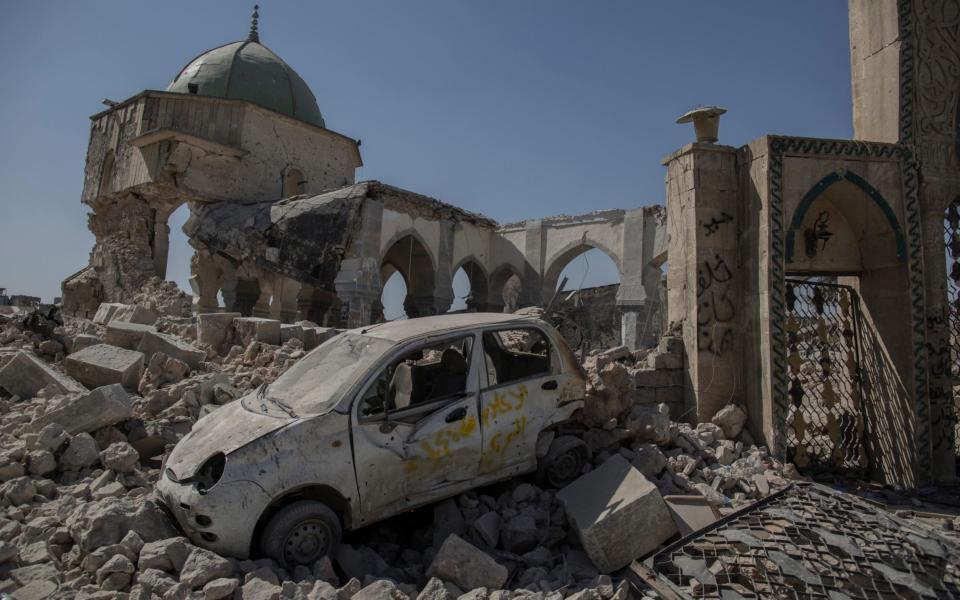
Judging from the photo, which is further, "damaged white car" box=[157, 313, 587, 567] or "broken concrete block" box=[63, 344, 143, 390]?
"broken concrete block" box=[63, 344, 143, 390]

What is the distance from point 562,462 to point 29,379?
5.59 meters

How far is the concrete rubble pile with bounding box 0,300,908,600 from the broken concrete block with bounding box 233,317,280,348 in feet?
3.81

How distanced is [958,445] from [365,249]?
11701 mm

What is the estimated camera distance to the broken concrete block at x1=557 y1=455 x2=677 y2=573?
345 centimetres

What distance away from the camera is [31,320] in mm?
7805

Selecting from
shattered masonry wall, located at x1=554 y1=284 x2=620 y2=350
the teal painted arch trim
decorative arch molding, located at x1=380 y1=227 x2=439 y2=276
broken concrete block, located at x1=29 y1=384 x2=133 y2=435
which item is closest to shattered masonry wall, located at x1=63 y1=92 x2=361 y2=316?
decorative arch molding, located at x1=380 y1=227 x2=439 y2=276

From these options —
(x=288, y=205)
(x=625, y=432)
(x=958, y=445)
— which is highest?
(x=288, y=205)

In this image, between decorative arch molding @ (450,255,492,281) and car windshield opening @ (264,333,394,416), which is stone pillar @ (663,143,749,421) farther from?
decorative arch molding @ (450,255,492,281)

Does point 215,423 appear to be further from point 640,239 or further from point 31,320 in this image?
point 640,239

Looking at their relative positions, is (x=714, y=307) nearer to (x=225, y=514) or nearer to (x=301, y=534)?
(x=301, y=534)

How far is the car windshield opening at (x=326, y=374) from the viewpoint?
3699 millimetres

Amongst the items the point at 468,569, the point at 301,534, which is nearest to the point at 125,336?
the point at 301,534

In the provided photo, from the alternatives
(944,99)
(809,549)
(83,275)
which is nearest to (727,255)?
(944,99)

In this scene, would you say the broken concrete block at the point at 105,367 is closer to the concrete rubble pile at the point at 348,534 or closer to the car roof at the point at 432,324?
the concrete rubble pile at the point at 348,534
